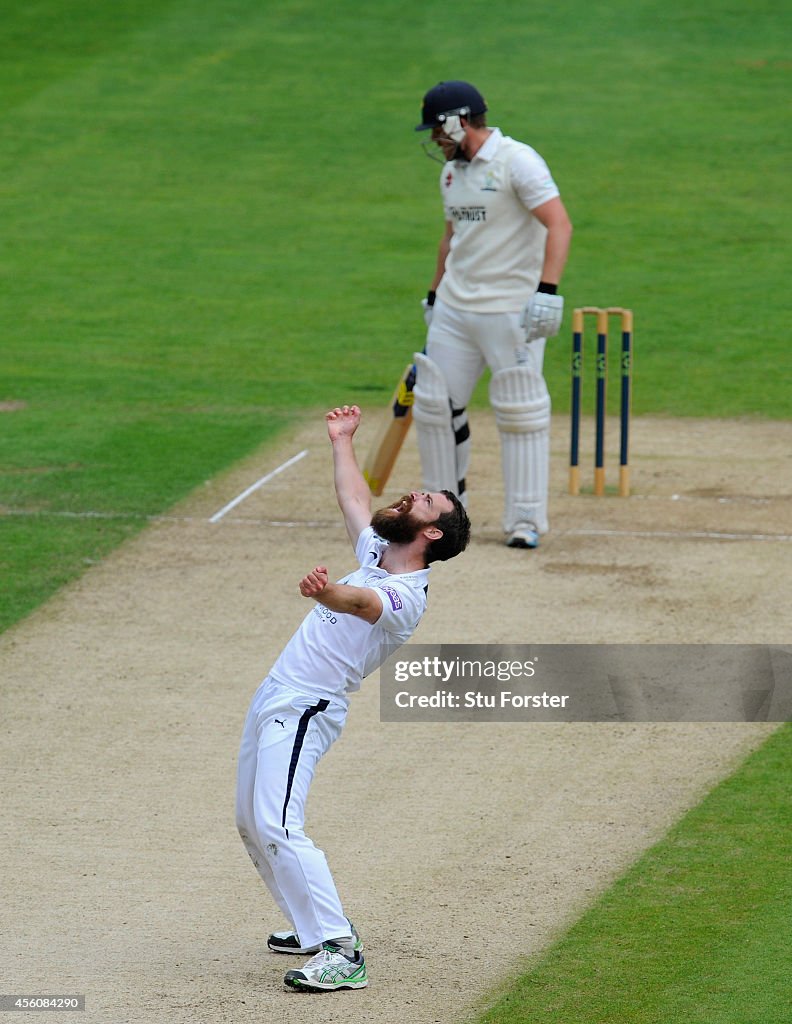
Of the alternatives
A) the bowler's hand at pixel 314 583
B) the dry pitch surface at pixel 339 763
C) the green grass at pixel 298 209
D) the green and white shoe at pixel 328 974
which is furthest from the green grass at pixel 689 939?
the green grass at pixel 298 209

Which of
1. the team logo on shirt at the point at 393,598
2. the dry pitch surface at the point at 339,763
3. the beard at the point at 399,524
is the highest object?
the beard at the point at 399,524

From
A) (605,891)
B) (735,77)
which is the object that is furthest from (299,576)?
(735,77)

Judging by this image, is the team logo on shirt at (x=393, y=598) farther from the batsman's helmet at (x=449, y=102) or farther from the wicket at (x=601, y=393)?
the wicket at (x=601, y=393)

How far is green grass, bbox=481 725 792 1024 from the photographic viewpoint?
556 centimetres

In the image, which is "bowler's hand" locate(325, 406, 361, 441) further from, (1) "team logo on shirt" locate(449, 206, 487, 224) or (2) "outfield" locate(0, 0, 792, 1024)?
(1) "team logo on shirt" locate(449, 206, 487, 224)

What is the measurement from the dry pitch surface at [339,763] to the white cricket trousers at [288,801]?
0.27m

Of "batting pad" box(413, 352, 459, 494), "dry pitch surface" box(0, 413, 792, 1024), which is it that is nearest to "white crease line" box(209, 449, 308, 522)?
"dry pitch surface" box(0, 413, 792, 1024)

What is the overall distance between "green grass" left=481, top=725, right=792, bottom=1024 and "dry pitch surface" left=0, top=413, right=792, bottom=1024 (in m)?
0.14

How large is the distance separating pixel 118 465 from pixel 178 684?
13.5 feet

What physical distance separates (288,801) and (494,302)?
5481mm

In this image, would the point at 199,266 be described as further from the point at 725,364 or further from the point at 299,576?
the point at 299,576

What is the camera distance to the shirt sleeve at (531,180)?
1051cm

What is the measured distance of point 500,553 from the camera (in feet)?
35.3

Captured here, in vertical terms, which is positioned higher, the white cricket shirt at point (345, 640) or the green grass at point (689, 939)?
the white cricket shirt at point (345, 640)
